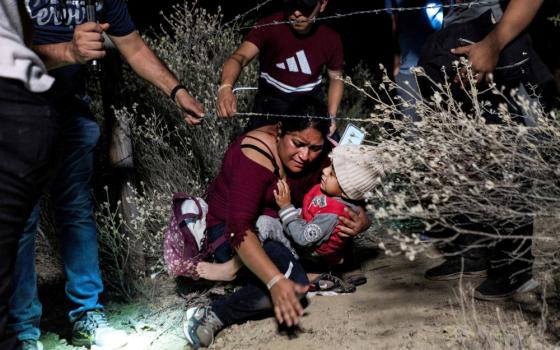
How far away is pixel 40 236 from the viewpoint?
196 inches

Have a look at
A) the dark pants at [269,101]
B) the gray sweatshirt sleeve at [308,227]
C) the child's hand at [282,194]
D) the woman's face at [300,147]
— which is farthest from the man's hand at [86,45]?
the dark pants at [269,101]

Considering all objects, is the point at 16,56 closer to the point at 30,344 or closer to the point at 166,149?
the point at 30,344

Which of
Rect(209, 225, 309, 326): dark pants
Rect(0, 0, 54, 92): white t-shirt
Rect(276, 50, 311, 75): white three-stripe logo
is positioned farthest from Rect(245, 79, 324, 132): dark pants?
Rect(0, 0, 54, 92): white t-shirt

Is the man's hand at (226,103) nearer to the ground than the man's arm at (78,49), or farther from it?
nearer to the ground

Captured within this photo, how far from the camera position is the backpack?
3.74 meters

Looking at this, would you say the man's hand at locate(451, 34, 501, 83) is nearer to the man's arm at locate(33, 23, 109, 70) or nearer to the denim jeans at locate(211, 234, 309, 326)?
the denim jeans at locate(211, 234, 309, 326)

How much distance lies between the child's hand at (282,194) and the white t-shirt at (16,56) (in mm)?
1734

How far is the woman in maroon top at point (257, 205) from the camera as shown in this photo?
10.9ft

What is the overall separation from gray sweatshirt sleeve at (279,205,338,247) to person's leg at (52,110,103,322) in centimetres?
106

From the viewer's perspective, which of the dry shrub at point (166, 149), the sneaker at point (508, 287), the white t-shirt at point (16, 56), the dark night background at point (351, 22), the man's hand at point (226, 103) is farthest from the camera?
the dark night background at point (351, 22)

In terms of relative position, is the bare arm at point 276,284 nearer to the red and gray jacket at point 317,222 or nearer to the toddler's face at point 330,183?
the red and gray jacket at point 317,222

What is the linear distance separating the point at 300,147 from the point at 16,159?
177cm

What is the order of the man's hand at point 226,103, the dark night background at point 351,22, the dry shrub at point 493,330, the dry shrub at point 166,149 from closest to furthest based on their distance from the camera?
1. the dry shrub at point 493,330
2. the man's hand at point 226,103
3. the dry shrub at point 166,149
4. the dark night background at point 351,22

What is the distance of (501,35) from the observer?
301 centimetres
